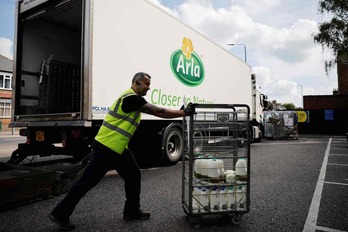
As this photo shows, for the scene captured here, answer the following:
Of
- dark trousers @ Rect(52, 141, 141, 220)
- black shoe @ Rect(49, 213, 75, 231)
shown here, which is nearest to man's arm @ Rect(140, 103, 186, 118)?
dark trousers @ Rect(52, 141, 141, 220)

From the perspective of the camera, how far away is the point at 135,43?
5508 mm

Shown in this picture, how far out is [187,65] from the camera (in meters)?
7.13

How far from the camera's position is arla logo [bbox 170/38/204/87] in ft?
22.0

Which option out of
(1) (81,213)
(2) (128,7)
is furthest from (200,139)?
(2) (128,7)

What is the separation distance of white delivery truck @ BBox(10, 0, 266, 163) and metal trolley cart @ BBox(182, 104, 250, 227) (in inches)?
96.5

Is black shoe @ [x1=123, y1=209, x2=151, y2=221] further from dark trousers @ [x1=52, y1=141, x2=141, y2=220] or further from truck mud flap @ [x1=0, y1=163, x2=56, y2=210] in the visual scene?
truck mud flap @ [x1=0, y1=163, x2=56, y2=210]

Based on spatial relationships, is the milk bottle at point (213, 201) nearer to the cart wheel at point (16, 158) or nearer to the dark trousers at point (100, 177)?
the dark trousers at point (100, 177)

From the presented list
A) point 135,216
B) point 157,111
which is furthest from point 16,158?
point 157,111

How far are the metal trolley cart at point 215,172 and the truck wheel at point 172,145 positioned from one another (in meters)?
3.29

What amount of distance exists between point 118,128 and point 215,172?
1.18 meters

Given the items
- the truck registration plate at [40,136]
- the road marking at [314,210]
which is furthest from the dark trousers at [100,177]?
the truck registration plate at [40,136]

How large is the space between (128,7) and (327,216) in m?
4.98

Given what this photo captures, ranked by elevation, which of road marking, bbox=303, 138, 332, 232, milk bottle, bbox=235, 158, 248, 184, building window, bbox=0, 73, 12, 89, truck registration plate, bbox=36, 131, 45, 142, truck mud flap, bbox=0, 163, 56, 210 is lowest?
road marking, bbox=303, 138, 332, 232

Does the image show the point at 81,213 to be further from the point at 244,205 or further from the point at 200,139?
the point at 244,205
